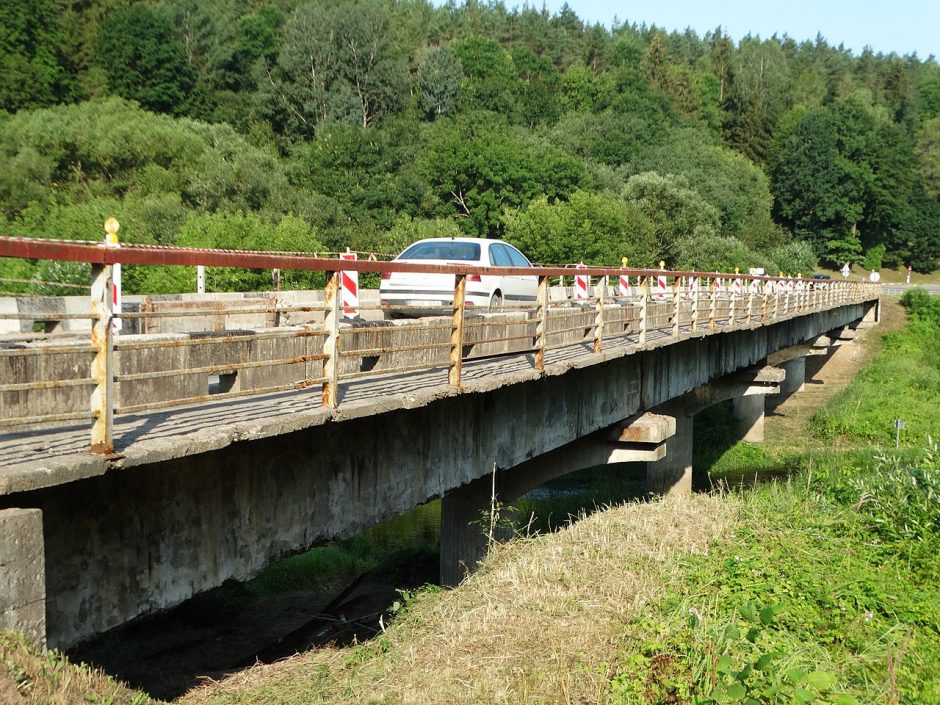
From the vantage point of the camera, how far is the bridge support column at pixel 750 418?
32594 millimetres

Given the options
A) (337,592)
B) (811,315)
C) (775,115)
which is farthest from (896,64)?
(337,592)

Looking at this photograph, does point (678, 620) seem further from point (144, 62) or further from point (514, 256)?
point (144, 62)

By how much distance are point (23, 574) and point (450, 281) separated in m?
12.1

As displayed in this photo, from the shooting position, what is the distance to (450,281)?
16.4 metres

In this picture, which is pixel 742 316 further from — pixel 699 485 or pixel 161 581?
pixel 161 581

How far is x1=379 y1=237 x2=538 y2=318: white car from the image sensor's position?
1630 centimetres

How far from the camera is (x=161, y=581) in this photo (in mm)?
5777

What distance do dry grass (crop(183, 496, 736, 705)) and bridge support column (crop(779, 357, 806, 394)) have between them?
31.9 m

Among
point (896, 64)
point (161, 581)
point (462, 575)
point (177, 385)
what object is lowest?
point (462, 575)

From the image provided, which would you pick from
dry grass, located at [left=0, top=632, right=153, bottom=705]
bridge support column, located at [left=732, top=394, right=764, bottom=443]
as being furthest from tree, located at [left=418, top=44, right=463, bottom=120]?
dry grass, located at [left=0, top=632, right=153, bottom=705]

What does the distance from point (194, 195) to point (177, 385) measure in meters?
37.6

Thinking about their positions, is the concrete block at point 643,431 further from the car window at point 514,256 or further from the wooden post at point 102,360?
the wooden post at point 102,360

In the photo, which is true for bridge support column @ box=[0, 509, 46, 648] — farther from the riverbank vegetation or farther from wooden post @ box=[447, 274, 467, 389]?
wooden post @ box=[447, 274, 467, 389]

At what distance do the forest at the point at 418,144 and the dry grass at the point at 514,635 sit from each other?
45.2 ft
